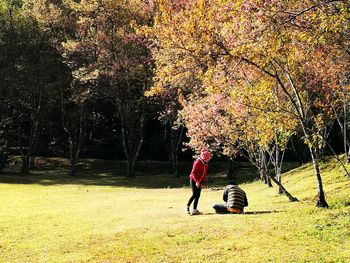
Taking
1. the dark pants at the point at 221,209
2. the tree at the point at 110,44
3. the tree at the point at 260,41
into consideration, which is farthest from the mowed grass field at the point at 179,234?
the tree at the point at 110,44

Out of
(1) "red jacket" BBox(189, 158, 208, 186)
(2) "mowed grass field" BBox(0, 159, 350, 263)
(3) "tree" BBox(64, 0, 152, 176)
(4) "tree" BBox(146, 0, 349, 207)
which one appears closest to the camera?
(4) "tree" BBox(146, 0, 349, 207)

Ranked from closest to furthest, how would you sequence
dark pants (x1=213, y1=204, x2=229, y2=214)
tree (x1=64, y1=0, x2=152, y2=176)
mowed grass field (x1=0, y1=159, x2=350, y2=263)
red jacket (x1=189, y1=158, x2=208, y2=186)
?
mowed grass field (x1=0, y1=159, x2=350, y2=263)
dark pants (x1=213, y1=204, x2=229, y2=214)
red jacket (x1=189, y1=158, x2=208, y2=186)
tree (x1=64, y1=0, x2=152, y2=176)

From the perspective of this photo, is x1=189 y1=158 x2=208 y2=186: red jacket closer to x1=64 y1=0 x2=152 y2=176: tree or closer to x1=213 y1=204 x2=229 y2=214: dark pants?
x1=213 y1=204 x2=229 y2=214: dark pants

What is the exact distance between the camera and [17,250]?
37.4 feet

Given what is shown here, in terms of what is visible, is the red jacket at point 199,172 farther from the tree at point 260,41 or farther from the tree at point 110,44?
the tree at point 110,44

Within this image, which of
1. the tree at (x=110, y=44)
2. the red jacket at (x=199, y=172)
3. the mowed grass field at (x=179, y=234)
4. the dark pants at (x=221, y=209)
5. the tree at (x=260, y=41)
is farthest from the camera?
the tree at (x=110, y=44)

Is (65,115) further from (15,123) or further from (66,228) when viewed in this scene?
(66,228)

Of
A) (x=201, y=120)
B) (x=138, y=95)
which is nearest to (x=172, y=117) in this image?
(x=138, y=95)

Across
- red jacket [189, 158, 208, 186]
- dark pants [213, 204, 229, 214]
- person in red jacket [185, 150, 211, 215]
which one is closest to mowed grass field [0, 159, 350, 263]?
dark pants [213, 204, 229, 214]

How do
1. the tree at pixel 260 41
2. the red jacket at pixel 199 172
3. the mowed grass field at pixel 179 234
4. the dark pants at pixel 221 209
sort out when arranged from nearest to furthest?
the tree at pixel 260 41 → the mowed grass field at pixel 179 234 → the dark pants at pixel 221 209 → the red jacket at pixel 199 172

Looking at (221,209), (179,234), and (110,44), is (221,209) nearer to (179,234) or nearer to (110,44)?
(179,234)

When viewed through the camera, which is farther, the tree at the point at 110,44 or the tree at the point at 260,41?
the tree at the point at 110,44

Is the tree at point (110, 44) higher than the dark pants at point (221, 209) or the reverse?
higher

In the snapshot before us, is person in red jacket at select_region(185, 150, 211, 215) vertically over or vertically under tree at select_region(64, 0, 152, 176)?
under
